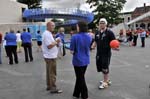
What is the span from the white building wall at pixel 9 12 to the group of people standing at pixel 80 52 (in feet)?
175

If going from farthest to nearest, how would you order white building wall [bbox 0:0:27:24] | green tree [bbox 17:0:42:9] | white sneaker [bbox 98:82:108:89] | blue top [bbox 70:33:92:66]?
1. green tree [bbox 17:0:42:9]
2. white building wall [bbox 0:0:27:24]
3. white sneaker [bbox 98:82:108:89]
4. blue top [bbox 70:33:92:66]

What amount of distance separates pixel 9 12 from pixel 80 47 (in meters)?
58.9

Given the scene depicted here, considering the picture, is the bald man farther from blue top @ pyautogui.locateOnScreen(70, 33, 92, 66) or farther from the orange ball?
the orange ball

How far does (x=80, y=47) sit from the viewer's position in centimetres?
762

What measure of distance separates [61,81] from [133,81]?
2155 millimetres

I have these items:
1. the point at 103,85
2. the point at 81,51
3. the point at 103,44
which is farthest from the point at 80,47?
the point at 103,85

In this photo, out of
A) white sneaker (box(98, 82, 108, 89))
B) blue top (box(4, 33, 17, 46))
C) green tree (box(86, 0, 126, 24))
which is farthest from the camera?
green tree (box(86, 0, 126, 24))

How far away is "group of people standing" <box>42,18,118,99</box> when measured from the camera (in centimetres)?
760

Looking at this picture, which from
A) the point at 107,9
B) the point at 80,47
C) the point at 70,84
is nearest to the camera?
the point at 80,47

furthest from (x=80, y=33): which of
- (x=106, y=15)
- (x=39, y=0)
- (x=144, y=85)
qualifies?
(x=39, y=0)

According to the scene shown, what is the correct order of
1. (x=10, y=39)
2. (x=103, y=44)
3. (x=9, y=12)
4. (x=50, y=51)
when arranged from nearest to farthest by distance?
(x=50, y=51)
(x=103, y=44)
(x=10, y=39)
(x=9, y=12)

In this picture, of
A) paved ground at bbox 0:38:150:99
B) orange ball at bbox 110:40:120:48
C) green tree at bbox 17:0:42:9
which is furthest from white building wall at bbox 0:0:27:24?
orange ball at bbox 110:40:120:48

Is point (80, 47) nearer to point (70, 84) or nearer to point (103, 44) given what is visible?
point (103, 44)

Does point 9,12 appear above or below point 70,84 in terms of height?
above
